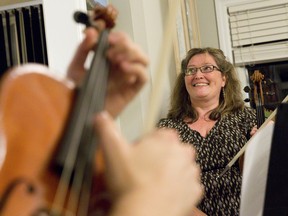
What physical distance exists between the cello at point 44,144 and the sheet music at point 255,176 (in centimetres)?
48

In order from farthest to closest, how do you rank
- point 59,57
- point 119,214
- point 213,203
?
point 213,203, point 59,57, point 119,214

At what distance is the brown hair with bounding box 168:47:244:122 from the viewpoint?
1927 mm

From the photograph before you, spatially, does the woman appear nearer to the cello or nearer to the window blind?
the window blind


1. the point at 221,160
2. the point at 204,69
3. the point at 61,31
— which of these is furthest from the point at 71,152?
the point at 204,69

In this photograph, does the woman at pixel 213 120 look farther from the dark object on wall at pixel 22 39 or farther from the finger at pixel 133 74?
the finger at pixel 133 74

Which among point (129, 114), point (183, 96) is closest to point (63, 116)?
point (129, 114)

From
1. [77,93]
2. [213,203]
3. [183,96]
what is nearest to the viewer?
[77,93]

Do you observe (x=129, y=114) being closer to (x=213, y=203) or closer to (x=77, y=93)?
(x=213, y=203)

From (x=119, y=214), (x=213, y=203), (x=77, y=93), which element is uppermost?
(x=77, y=93)

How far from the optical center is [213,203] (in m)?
1.73

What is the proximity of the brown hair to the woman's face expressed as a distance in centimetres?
3

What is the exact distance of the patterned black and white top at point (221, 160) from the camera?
5.65ft

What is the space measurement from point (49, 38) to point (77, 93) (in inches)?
31.9

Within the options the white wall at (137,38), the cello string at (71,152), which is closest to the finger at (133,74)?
the cello string at (71,152)
